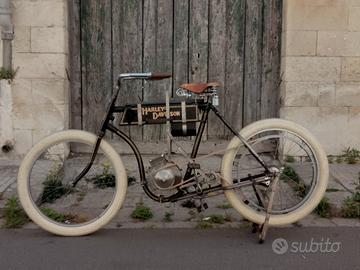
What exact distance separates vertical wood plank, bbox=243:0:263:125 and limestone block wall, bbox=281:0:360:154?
0.37 metres

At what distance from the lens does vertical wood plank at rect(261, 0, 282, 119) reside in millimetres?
7254

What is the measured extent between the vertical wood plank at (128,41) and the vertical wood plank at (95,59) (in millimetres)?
88

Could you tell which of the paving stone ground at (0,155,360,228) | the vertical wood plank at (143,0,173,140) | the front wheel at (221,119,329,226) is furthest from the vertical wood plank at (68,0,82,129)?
the front wheel at (221,119,329,226)

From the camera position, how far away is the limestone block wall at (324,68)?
694 centimetres

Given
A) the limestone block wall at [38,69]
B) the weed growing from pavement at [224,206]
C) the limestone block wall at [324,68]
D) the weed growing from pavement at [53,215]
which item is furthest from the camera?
the limestone block wall at [324,68]

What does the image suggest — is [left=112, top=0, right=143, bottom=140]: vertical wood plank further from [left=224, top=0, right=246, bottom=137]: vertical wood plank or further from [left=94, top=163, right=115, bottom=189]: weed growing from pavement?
[left=94, top=163, right=115, bottom=189]: weed growing from pavement

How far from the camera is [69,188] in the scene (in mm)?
5098

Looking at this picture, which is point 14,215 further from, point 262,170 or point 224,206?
point 262,170

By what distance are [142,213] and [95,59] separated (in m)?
2.61

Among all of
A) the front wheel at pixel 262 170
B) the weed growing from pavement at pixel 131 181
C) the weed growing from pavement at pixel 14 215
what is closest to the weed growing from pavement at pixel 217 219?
the front wheel at pixel 262 170

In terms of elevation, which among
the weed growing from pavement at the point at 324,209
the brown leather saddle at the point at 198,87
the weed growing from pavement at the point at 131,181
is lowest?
the weed growing from pavement at the point at 324,209

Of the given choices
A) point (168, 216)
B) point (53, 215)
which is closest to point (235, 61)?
point (168, 216)

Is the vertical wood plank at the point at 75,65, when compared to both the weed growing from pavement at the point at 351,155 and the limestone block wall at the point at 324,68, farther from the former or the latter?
the weed growing from pavement at the point at 351,155

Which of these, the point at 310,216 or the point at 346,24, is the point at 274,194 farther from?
the point at 346,24
